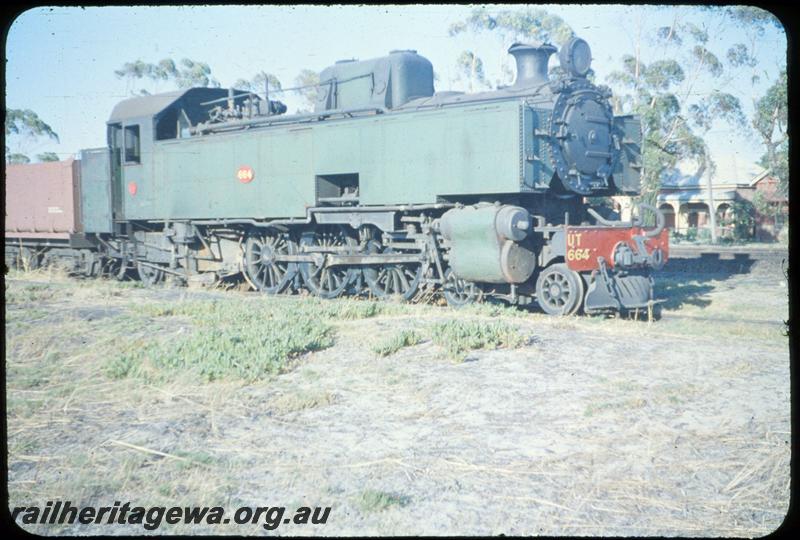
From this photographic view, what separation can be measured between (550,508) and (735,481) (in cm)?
102

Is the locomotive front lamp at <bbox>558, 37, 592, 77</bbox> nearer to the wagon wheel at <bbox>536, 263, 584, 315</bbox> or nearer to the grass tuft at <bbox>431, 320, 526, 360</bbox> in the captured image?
the wagon wheel at <bbox>536, 263, 584, 315</bbox>

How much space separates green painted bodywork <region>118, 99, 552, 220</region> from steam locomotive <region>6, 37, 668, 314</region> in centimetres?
3

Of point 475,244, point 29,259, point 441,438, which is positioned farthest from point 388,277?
point 29,259

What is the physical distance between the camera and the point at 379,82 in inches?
444

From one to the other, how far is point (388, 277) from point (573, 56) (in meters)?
3.99

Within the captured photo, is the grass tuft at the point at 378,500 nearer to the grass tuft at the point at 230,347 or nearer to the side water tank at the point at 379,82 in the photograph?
A: the grass tuft at the point at 230,347

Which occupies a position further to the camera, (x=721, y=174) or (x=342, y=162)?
(x=721, y=174)

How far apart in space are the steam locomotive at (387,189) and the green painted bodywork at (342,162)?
3 centimetres

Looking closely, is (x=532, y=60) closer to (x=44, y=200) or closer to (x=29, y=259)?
(x=44, y=200)

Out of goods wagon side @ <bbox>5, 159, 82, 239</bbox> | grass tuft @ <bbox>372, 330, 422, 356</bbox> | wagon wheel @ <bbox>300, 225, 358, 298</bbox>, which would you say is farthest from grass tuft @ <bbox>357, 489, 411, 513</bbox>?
goods wagon side @ <bbox>5, 159, 82, 239</bbox>

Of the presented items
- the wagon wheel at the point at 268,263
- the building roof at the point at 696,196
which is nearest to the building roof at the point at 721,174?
the building roof at the point at 696,196

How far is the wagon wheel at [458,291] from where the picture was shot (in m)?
9.81

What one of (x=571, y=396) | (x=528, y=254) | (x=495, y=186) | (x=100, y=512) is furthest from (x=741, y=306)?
(x=100, y=512)

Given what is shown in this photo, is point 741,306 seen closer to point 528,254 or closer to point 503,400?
point 528,254
